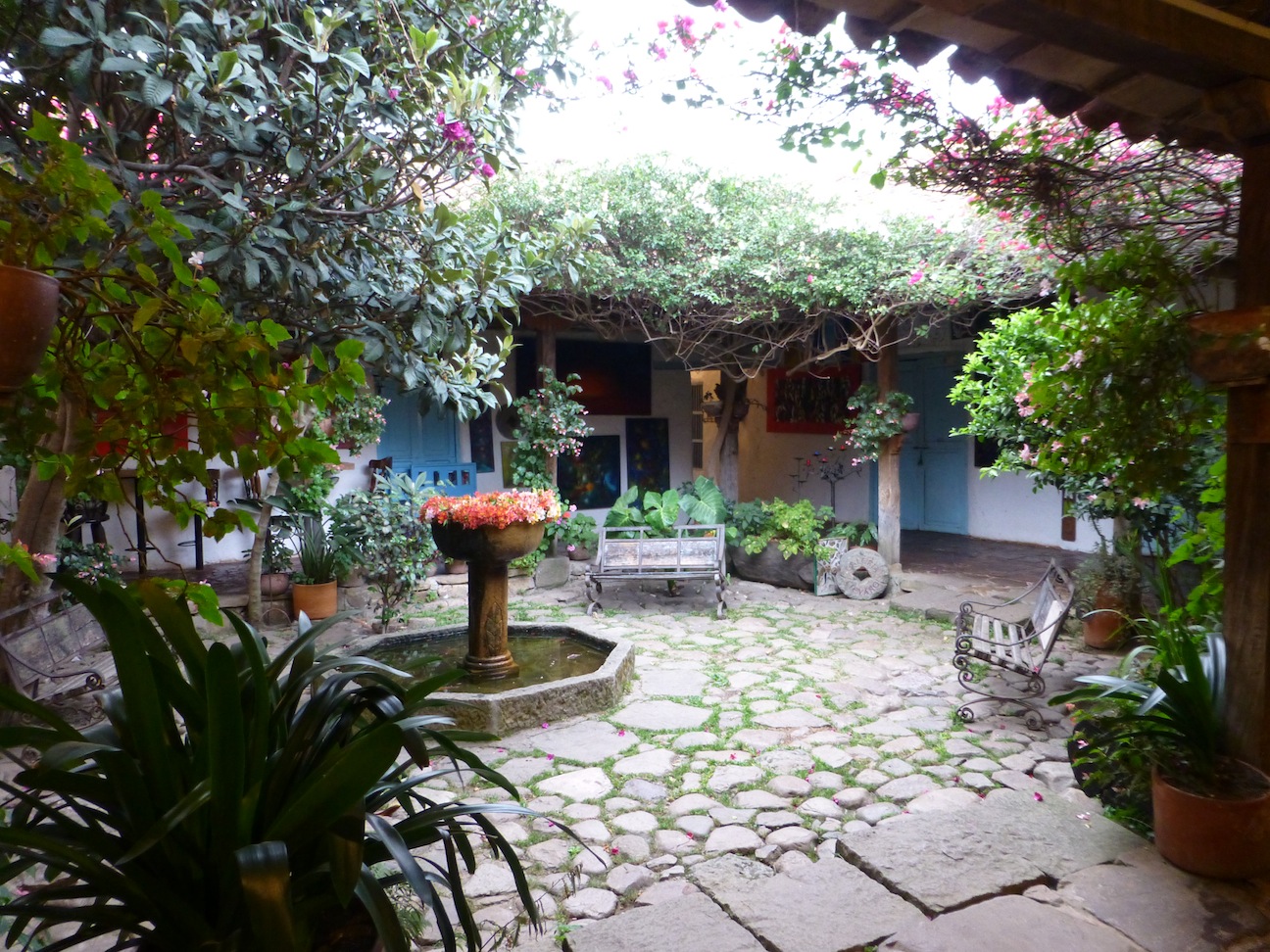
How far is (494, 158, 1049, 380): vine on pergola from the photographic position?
766 centimetres

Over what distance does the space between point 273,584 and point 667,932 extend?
6007 mm

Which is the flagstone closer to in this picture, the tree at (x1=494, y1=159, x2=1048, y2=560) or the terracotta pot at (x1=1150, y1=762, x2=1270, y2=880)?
the terracotta pot at (x1=1150, y1=762, x2=1270, y2=880)

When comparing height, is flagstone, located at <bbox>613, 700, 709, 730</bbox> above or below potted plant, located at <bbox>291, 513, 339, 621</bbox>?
below

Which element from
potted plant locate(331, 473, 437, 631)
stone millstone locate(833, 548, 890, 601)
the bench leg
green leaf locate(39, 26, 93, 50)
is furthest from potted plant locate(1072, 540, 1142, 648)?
green leaf locate(39, 26, 93, 50)

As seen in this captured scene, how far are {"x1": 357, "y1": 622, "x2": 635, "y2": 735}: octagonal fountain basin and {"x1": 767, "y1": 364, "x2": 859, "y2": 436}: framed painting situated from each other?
5764mm

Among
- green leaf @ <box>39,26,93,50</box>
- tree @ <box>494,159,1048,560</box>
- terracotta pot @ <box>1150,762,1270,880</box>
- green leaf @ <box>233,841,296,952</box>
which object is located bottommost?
terracotta pot @ <box>1150,762,1270,880</box>

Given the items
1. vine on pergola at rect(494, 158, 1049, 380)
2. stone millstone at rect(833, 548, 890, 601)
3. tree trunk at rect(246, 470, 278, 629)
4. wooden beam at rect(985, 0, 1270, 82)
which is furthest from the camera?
stone millstone at rect(833, 548, 890, 601)

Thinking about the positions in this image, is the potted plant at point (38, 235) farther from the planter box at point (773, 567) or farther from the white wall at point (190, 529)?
the planter box at point (773, 567)

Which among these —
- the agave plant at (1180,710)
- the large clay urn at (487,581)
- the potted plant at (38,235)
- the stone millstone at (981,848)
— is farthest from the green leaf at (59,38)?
the agave plant at (1180,710)

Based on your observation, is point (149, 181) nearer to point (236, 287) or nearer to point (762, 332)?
point (236, 287)

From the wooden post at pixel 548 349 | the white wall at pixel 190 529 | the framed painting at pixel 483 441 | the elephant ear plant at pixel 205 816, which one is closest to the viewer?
the elephant ear plant at pixel 205 816

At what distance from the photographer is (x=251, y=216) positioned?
9.87 feet

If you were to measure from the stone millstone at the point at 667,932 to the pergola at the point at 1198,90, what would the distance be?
186 centimetres

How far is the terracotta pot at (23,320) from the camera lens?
4.46 ft
